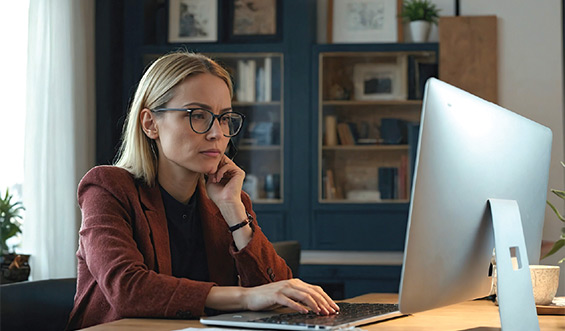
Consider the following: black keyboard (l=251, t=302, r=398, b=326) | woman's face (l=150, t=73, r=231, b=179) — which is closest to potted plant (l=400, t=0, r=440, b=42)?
woman's face (l=150, t=73, r=231, b=179)

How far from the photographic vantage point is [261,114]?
4.63m

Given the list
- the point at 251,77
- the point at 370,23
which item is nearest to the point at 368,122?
the point at 370,23

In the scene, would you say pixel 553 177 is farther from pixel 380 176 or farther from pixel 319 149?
pixel 319 149

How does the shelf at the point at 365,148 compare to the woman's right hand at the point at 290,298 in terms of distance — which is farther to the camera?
the shelf at the point at 365,148

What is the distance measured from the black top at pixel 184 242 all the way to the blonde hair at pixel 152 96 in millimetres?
83

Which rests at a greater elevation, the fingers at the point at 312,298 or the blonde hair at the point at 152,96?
the blonde hair at the point at 152,96

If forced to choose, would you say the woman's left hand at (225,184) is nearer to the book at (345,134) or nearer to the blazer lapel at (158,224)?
the blazer lapel at (158,224)

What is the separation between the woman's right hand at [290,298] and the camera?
1.34 metres

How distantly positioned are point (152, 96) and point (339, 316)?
0.74 m

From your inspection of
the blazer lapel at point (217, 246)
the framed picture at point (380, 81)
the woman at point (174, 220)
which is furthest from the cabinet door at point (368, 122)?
the blazer lapel at point (217, 246)

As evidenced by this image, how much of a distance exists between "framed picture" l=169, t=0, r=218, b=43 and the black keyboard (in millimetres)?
3349

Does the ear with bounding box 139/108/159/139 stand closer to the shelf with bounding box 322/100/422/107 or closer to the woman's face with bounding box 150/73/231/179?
the woman's face with bounding box 150/73/231/179

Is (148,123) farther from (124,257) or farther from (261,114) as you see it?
(261,114)

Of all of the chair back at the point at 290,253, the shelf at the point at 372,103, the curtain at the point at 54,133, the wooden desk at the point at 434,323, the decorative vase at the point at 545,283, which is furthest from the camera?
the shelf at the point at 372,103
